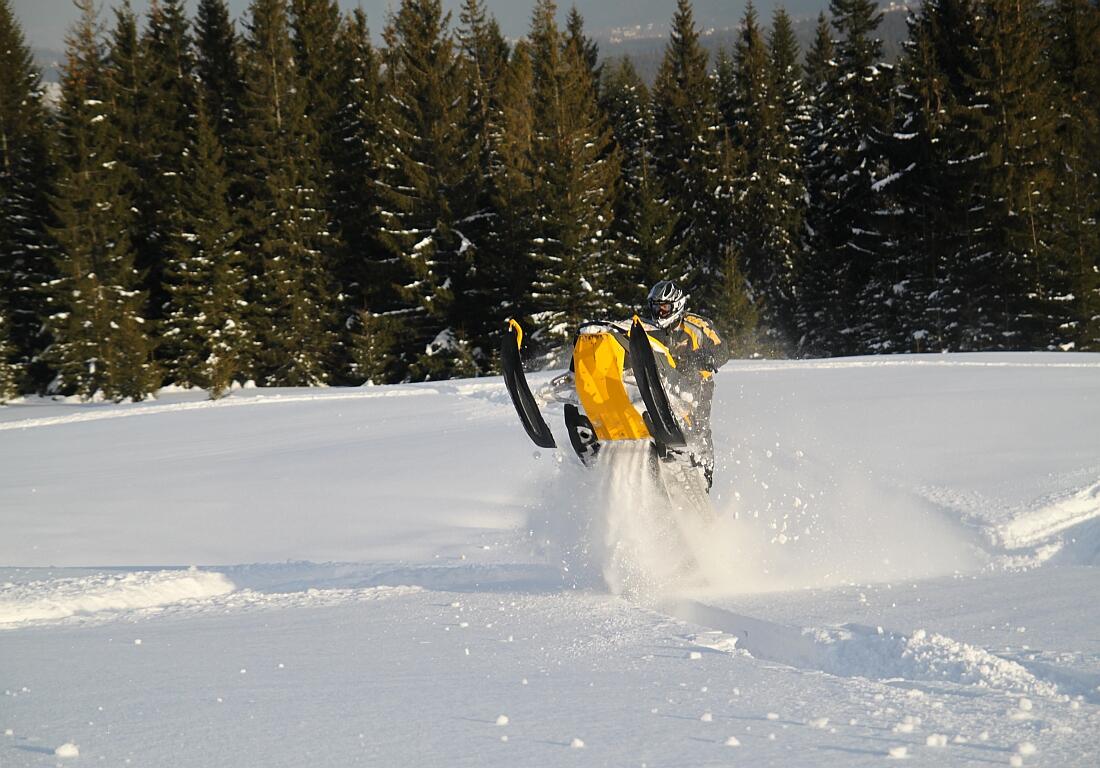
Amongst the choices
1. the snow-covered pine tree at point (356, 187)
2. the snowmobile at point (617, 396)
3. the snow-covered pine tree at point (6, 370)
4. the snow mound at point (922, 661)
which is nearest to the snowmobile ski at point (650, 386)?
the snowmobile at point (617, 396)

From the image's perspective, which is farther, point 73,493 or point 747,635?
point 73,493

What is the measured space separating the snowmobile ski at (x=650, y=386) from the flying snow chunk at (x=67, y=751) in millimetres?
3601

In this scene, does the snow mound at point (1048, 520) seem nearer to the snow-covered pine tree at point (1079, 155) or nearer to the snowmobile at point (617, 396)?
the snowmobile at point (617, 396)

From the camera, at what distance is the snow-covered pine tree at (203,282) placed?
3192cm

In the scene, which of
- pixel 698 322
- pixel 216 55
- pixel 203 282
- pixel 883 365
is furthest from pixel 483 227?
pixel 698 322

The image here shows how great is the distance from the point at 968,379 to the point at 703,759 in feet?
43.5

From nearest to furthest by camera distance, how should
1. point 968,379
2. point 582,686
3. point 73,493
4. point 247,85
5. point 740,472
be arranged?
point 582,686 → point 740,472 → point 73,493 → point 968,379 → point 247,85

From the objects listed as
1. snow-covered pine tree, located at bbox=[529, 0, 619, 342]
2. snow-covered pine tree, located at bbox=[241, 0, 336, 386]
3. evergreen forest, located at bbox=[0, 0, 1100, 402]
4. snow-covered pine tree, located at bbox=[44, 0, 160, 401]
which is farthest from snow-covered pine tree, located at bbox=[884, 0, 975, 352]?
snow-covered pine tree, located at bbox=[44, 0, 160, 401]

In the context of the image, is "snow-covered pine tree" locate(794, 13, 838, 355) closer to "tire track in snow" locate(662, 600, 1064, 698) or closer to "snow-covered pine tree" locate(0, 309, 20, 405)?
"snow-covered pine tree" locate(0, 309, 20, 405)

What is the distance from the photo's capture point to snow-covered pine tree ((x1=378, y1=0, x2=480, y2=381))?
33.9m

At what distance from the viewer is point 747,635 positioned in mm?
4754

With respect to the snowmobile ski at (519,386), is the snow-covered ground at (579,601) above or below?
below

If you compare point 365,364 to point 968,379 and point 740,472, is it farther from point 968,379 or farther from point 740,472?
point 740,472

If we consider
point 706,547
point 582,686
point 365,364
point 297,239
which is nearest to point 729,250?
point 365,364
